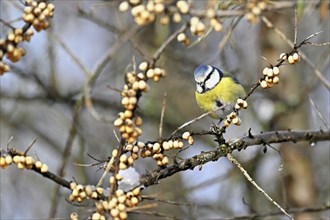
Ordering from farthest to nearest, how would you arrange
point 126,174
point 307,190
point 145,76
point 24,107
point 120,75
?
point 24,107
point 120,75
point 307,190
point 126,174
point 145,76

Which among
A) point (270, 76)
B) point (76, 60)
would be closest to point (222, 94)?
point (76, 60)

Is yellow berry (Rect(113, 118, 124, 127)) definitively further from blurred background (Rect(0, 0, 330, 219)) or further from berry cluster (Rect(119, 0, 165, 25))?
blurred background (Rect(0, 0, 330, 219))

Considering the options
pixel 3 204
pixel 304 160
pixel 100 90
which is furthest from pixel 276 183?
pixel 3 204

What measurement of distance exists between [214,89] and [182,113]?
205cm

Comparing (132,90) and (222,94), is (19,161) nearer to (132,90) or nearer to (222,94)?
(132,90)

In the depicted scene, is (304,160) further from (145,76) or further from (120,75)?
(145,76)

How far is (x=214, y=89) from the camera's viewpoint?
331cm

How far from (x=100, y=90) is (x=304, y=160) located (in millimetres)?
2098

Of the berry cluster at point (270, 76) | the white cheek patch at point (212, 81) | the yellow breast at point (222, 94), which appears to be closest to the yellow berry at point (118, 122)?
the berry cluster at point (270, 76)

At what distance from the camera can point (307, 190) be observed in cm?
424

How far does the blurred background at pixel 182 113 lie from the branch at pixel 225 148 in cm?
93

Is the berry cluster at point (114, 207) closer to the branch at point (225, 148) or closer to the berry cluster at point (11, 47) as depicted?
the branch at point (225, 148)

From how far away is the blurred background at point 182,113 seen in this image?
162 inches

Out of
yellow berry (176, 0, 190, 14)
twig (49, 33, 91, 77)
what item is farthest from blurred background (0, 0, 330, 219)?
yellow berry (176, 0, 190, 14)
